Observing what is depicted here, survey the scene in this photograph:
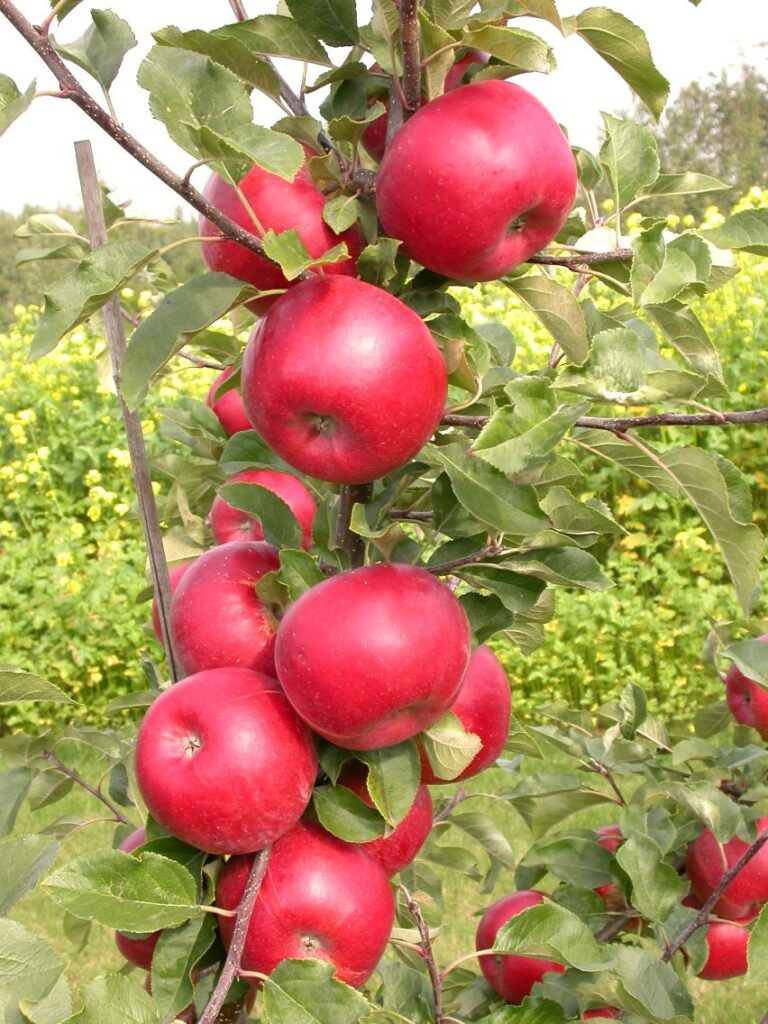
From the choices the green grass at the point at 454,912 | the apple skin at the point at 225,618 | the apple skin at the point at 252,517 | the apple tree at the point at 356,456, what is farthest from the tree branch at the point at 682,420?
the green grass at the point at 454,912

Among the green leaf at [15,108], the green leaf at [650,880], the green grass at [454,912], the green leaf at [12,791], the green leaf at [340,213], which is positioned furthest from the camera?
the green grass at [454,912]

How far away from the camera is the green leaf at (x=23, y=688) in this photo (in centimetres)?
82

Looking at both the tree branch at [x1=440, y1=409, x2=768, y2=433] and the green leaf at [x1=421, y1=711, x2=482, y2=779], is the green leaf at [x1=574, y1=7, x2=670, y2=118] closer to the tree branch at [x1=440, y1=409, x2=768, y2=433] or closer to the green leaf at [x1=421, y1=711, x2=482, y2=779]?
the tree branch at [x1=440, y1=409, x2=768, y2=433]

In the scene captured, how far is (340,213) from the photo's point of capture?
2.49 feet

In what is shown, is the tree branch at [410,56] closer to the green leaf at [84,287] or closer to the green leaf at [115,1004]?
the green leaf at [84,287]

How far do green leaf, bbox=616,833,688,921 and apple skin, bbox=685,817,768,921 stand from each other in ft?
0.37

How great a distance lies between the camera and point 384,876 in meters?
0.87

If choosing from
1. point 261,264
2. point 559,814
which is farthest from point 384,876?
point 559,814

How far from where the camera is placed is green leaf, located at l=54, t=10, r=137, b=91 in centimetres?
81

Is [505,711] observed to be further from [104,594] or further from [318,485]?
[104,594]

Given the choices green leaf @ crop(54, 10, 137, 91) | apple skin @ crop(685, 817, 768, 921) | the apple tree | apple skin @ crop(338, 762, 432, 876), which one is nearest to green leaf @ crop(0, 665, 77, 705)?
the apple tree

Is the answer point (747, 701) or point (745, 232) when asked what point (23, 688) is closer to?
point (745, 232)

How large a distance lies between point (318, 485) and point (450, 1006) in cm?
61

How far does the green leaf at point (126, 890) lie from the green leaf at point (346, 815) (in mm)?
104
